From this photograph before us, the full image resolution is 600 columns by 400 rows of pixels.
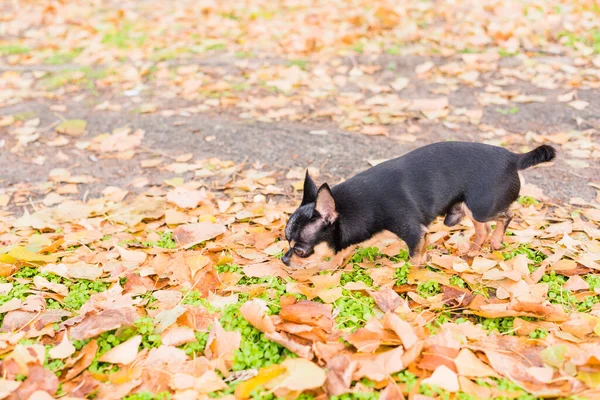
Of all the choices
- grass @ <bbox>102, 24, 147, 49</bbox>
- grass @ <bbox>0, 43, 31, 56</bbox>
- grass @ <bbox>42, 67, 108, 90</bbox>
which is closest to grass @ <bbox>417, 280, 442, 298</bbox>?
grass @ <bbox>42, 67, 108, 90</bbox>

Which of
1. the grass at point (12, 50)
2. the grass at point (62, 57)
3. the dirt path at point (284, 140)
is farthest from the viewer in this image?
the grass at point (12, 50)

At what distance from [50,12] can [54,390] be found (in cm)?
955

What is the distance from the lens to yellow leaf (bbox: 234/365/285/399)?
256cm

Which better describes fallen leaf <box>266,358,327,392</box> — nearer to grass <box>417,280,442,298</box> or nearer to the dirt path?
grass <box>417,280,442,298</box>

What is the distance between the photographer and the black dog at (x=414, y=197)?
12.0 feet

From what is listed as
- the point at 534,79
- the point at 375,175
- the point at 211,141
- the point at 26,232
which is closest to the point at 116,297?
the point at 26,232

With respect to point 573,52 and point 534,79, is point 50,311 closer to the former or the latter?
point 534,79

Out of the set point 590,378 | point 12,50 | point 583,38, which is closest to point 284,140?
point 590,378

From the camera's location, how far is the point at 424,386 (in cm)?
256

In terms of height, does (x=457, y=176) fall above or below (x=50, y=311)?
above

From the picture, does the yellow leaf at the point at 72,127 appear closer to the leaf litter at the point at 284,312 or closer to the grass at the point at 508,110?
the leaf litter at the point at 284,312

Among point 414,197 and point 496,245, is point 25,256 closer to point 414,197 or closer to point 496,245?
point 414,197

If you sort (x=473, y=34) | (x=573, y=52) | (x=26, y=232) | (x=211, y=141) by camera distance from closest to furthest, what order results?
1. (x=26, y=232)
2. (x=211, y=141)
3. (x=573, y=52)
4. (x=473, y=34)

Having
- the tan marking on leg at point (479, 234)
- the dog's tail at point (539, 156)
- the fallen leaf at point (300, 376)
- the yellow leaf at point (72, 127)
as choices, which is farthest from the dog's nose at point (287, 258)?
the yellow leaf at point (72, 127)
